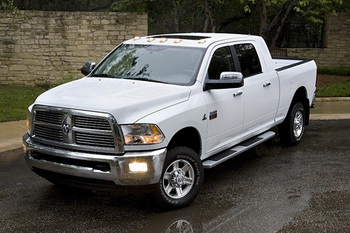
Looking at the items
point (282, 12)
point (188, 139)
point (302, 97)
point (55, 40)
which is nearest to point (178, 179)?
point (188, 139)

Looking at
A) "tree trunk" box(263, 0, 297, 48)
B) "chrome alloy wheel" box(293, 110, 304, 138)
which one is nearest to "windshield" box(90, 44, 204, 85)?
"chrome alloy wheel" box(293, 110, 304, 138)

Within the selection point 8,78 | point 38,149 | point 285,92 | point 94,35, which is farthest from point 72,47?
point 38,149

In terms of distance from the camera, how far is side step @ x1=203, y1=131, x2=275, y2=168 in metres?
6.52

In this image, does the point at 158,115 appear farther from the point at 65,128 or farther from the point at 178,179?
the point at 65,128

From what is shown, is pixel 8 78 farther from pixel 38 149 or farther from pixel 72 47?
pixel 38 149

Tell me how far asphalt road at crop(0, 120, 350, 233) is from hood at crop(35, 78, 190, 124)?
1.07 meters

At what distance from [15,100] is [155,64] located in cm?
722

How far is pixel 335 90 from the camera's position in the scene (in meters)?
14.5

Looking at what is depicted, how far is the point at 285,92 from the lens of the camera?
27.2 feet

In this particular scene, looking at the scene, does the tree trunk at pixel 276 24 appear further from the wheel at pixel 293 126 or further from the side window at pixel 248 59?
the side window at pixel 248 59

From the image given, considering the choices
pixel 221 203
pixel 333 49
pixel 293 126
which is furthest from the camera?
pixel 333 49

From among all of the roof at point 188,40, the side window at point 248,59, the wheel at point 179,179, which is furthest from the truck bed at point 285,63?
the wheel at point 179,179

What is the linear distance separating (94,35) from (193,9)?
3.50 metres

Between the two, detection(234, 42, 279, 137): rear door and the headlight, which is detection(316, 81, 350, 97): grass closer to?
detection(234, 42, 279, 137): rear door
